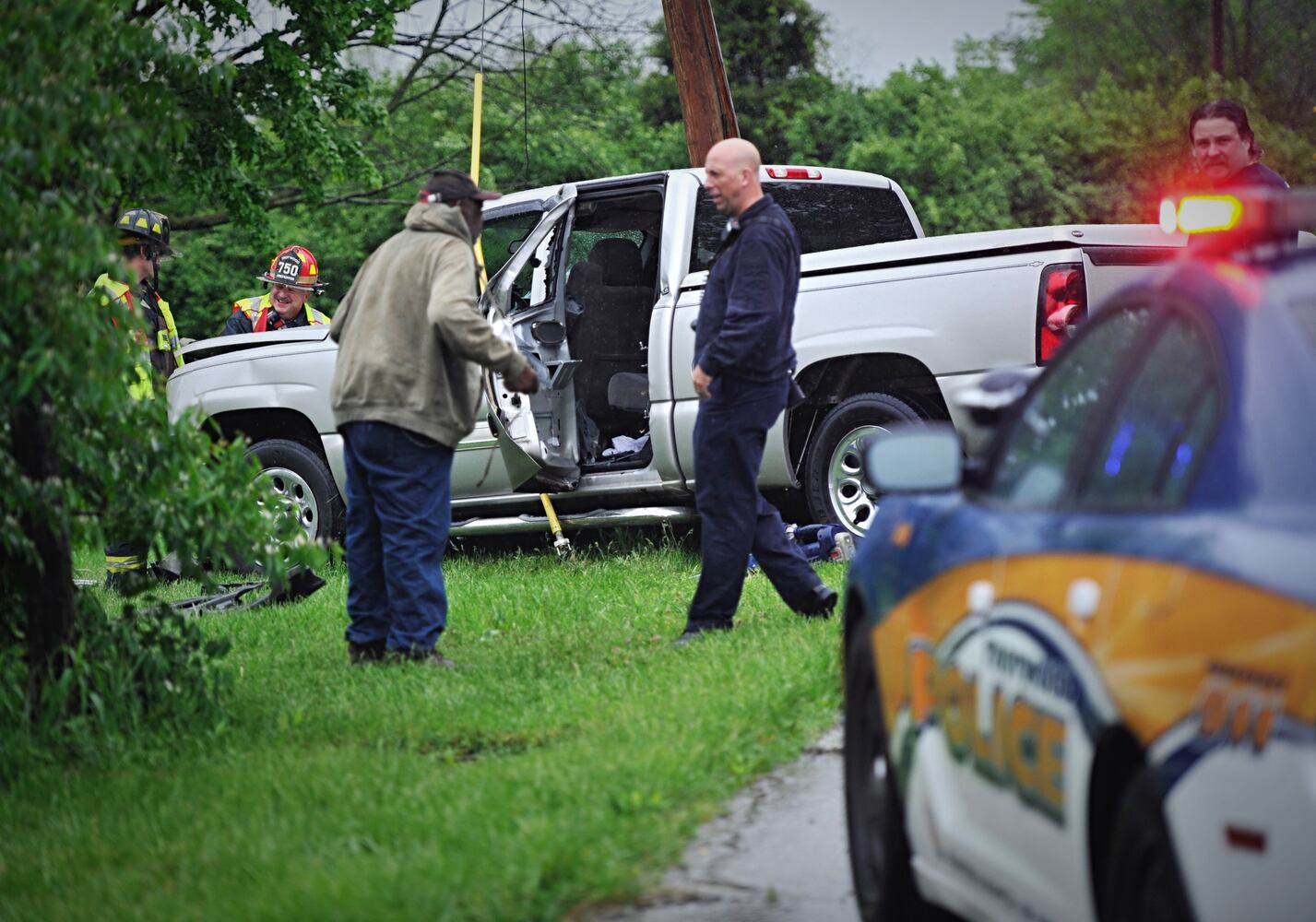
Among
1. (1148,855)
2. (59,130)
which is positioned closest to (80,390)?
(59,130)

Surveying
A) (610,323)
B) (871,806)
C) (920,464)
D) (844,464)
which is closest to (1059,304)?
(844,464)

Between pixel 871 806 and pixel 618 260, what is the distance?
649 centimetres

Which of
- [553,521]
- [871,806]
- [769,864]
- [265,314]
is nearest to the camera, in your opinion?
[871,806]

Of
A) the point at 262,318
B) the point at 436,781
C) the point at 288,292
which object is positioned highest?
the point at 288,292

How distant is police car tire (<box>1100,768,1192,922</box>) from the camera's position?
2270mm

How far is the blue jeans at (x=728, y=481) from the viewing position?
7.09m

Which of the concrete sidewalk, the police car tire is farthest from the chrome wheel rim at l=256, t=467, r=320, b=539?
the police car tire

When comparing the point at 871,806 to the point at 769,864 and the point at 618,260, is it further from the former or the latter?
the point at 618,260

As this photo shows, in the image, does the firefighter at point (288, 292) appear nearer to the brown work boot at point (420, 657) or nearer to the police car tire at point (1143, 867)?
the brown work boot at point (420, 657)

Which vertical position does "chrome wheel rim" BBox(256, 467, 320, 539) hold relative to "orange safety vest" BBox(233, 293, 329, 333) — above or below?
below

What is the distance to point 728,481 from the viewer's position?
714 cm

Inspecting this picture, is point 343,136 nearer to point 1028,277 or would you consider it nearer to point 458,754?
point 1028,277

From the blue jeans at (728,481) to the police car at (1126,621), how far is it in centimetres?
333

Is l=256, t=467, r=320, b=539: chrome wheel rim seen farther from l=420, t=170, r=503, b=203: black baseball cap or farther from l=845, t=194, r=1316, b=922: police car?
l=845, t=194, r=1316, b=922: police car
